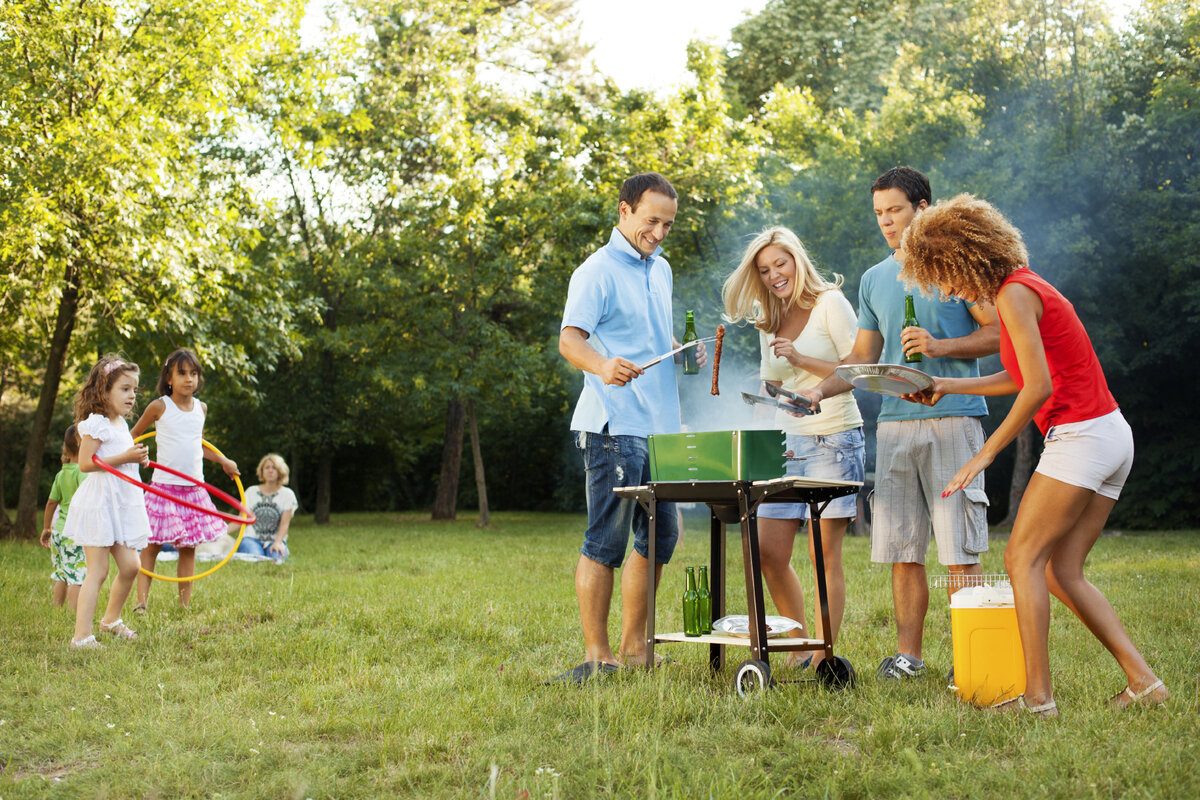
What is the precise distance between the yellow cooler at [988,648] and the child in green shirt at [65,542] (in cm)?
495

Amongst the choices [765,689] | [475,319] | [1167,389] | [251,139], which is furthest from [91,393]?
[1167,389]

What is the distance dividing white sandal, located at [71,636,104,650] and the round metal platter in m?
3.89

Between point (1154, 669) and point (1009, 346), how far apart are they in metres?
1.66

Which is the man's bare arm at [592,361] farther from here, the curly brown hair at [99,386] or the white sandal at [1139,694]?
the curly brown hair at [99,386]

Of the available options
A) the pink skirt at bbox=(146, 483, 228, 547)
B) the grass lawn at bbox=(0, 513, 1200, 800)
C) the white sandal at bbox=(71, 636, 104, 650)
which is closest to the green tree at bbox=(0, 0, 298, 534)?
the pink skirt at bbox=(146, 483, 228, 547)

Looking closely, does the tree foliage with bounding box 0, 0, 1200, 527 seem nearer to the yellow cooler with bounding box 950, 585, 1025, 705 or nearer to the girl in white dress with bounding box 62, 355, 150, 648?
the girl in white dress with bounding box 62, 355, 150, 648

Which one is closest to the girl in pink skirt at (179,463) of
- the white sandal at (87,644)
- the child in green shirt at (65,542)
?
the child in green shirt at (65,542)

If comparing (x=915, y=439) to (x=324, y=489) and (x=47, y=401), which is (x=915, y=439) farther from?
(x=324, y=489)

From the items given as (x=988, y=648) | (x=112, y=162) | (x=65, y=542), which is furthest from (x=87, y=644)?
(x=112, y=162)

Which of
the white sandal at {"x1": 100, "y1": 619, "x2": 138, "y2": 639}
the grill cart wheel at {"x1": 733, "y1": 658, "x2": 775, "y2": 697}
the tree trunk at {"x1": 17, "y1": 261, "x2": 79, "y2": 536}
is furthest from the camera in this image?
the tree trunk at {"x1": 17, "y1": 261, "x2": 79, "y2": 536}

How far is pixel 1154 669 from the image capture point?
4.13m

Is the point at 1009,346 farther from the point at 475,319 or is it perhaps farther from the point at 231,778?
the point at 475,319

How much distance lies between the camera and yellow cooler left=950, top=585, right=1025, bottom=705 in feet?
11.9

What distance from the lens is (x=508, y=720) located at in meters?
3.54
